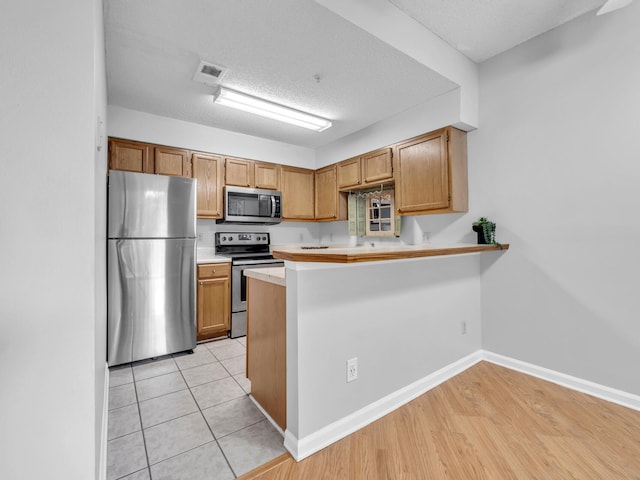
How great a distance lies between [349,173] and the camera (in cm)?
388

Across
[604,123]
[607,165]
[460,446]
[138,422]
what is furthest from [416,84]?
[138,422]

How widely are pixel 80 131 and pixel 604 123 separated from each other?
120 inches

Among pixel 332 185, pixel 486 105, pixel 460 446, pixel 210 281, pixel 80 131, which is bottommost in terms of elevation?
pixel 460 446

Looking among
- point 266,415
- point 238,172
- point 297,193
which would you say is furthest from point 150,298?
point 297,193

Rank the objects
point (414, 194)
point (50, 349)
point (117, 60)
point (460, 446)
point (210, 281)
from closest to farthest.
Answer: point (50, 349) < point (460, 446) < point (117, 60) < point (414, 194) < point (210, 281)

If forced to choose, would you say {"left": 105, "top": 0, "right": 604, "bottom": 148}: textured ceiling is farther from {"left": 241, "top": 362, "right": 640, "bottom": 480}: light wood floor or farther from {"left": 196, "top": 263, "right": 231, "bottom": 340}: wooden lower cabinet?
{"left": 241, "top": 362, "right": 640, "bottom": 480}: light wood floor

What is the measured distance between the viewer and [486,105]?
8.86 feet

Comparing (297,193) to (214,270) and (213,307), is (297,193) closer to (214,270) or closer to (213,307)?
(214,270)

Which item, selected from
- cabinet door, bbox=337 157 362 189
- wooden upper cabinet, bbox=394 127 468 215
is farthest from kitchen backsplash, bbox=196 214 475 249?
cabinet door, bbox=337 157 362 189

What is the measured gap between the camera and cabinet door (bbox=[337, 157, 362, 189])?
147 inches

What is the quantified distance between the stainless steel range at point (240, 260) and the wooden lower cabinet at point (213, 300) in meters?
0.07

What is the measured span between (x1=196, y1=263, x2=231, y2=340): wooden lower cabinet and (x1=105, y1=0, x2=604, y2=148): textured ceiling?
5.76 feet

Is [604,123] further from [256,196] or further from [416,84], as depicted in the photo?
[256,196]

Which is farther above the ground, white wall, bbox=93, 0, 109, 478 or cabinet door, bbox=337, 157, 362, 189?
cabinet door, bbox=337, 157, 362, 189
